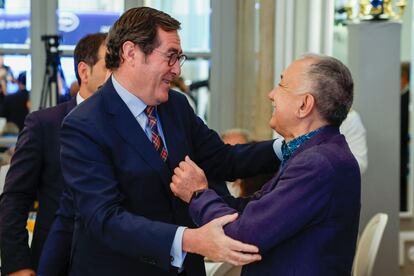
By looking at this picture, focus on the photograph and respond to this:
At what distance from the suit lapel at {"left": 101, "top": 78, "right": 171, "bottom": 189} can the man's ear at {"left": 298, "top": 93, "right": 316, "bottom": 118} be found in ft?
1.34

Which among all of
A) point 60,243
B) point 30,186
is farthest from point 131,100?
point 30,186

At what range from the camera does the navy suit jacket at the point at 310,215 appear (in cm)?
196

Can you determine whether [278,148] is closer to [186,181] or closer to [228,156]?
[228,156]

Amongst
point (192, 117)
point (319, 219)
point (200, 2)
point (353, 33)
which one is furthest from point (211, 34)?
point (319, 219)

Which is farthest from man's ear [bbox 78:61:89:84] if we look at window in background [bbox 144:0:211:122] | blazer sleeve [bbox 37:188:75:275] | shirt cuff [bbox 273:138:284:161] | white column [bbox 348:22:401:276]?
window in background [bbox 144:0:211:122]

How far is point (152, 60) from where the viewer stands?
2225mm

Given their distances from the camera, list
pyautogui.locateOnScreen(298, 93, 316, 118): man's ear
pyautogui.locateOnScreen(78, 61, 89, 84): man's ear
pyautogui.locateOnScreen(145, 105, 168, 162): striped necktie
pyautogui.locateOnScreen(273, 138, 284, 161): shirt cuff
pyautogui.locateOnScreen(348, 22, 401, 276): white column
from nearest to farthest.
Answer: pyautogui.locateOnScreen(298, 93, 316, 118): man's ear
pyautogui.locateOnScreen(145, 105, 168, 162): striped necktie
pyautogui.locateOnScreen(273, 138, 284, 161): shirt cuff
pyautogui.locateOnScreen(78, 61, 89, 84): man's ear
pyautogui.locateOnScreen(348, 22, 401, 276): white column

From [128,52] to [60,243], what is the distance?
0.67 metres

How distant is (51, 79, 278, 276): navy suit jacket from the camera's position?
2107mm

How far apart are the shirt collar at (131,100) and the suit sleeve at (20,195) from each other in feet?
1.86

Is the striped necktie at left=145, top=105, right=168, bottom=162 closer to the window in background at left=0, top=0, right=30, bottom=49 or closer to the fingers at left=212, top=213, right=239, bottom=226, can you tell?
the fingers at left=212, top=213, right=239, bottom=226

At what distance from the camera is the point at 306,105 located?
2062 mm

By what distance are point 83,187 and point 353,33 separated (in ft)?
13.0

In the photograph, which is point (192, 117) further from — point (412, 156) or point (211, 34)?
point (211, 34)
